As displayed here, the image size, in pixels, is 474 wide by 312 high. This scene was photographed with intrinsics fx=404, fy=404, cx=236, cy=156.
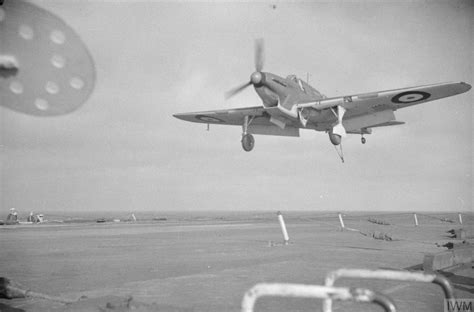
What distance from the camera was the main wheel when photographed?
19.9m

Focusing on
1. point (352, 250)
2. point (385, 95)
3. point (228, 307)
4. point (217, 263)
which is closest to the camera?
point (228, 307)

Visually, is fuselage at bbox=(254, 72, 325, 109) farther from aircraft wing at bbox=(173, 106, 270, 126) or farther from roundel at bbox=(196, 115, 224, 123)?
roundel at bbox=(196, 115, 224, 123)

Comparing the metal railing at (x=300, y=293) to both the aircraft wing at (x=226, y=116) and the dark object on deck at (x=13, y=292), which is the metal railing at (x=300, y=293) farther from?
the aircraft wing at (x=226, y=116)

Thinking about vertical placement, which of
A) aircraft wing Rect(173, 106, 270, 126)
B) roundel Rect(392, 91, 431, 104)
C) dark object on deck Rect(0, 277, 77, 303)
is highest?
aircraft wing Rect(173, 106, 270, 126)

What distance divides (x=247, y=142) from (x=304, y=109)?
10.9ft

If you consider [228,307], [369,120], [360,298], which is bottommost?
[228,307]

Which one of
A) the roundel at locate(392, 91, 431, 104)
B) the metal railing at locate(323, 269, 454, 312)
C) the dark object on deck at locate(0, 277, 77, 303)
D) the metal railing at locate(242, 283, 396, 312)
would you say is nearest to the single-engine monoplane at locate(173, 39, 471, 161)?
the roundel at locate(392, 91, 431, 104)

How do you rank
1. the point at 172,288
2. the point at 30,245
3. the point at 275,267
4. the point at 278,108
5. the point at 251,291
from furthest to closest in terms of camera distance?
1. the point at 278,108
2. the point at 30,245
3. the point at 275,267
4. the point at 172,288
5. the point at 251,291

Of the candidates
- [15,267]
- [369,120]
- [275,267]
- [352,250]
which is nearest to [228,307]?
[275,267]

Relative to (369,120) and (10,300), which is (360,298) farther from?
(369,120)

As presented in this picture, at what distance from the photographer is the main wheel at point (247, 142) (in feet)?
65.4

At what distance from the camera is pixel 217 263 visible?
1089cm

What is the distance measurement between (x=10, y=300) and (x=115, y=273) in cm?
293

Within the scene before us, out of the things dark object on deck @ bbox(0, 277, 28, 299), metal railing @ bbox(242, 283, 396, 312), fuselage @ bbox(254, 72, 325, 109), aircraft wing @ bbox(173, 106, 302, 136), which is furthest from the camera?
aircraft wing @ bbox(173, 106, 302, 136)
